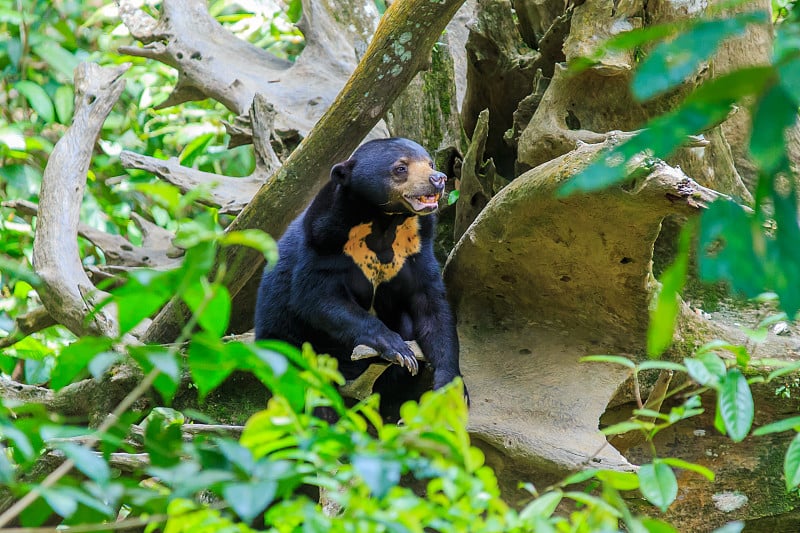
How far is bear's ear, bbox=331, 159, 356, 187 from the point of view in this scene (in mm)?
3904

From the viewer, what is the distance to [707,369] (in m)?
1.69

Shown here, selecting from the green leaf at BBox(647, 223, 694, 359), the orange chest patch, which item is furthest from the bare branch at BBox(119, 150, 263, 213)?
the green leaf at BBox(647, 223, 694, 359)

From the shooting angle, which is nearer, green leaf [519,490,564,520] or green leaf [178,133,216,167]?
green leaf [519,490,564,520]

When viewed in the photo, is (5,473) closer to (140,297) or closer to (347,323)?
(140,297)

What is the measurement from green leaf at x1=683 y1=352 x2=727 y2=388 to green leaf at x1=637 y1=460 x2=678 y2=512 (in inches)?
6.9

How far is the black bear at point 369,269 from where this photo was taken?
12.6 ft

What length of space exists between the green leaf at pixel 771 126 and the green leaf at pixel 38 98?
7018 mm

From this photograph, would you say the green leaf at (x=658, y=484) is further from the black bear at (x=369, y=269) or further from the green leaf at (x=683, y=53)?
the black bear at (x=369, y=269)

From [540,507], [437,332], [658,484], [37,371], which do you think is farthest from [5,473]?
[37,371]

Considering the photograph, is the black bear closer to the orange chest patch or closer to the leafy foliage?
the orange chest patch

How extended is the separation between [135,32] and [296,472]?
16.7ft

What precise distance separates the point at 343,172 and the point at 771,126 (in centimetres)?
311

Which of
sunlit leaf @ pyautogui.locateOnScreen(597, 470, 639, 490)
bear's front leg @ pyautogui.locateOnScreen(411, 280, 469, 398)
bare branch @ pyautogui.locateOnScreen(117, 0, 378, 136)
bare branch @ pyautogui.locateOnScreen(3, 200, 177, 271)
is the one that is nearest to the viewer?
sunlit leaf @ pyautogui.locateOnScreen(597, 470, 639, 490)

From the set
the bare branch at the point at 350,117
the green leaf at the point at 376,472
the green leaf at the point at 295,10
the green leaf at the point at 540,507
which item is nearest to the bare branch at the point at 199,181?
the bare branch at the point at 350,117
